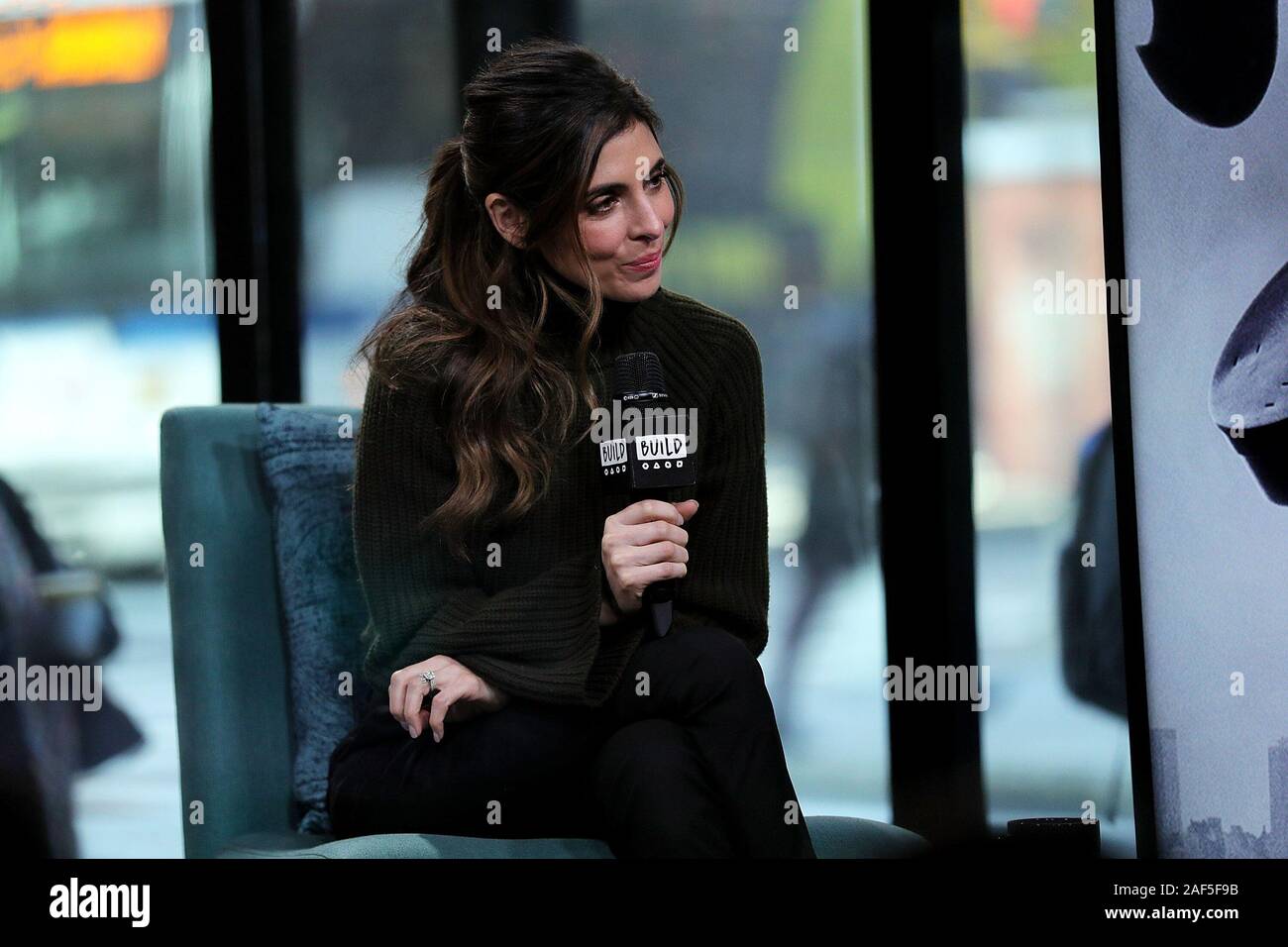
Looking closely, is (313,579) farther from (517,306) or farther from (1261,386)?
(1261,386)

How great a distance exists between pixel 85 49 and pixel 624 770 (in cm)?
213

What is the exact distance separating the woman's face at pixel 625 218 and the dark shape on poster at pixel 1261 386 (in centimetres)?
82

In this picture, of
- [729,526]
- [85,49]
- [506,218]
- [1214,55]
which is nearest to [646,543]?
[729,526]

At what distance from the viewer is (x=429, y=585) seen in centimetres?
147

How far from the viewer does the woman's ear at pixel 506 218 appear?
5.00 feet

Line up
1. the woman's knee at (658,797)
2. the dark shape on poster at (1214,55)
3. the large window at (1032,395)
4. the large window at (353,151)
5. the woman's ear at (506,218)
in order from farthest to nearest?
the large window at (353,151), the large window at (1032,395), the dark shape on poster at (1214,55), the woman's ear at (506,218), the woman's knee at (658,797)

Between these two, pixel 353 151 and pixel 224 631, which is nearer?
pixel 224 631
